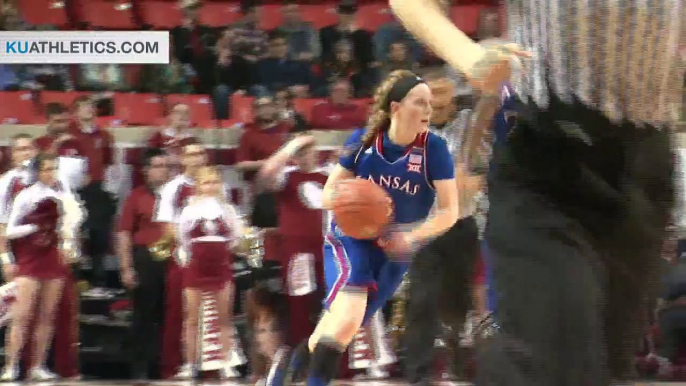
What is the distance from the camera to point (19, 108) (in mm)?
8664

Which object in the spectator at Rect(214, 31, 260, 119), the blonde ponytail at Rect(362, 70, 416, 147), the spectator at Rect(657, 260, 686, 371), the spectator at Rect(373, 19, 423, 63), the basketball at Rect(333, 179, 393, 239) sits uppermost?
the spectator at Rect(373, 19, 423, 63)

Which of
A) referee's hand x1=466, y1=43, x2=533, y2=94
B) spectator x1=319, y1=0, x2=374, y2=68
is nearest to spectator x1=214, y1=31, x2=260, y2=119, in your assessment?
spectator x1=319, y1=0, x2=374, y2=68

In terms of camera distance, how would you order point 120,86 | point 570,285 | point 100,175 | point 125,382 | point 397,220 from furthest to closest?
point 120,86 < point 100,175 < point 125,382 < point 397,220 < point 570,285

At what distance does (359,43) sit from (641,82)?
23.8 feet

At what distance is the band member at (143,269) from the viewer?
695 cm

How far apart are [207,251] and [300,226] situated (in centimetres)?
67

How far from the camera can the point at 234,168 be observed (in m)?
7.59

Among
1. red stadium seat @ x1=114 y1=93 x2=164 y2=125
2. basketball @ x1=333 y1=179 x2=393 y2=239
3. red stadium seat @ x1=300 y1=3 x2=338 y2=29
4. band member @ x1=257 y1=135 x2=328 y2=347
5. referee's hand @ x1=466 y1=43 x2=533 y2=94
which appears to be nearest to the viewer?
referee's hand @ x1=466 y1=43 x2=533 y2=94

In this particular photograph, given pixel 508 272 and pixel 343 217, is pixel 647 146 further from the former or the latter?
pixel 343 217

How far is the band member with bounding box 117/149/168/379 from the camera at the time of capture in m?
6.95

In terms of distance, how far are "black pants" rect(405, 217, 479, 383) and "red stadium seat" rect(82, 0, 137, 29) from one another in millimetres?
4783

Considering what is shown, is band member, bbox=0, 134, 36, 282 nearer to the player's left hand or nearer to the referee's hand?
the player's left hand

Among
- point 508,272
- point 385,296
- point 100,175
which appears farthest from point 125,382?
point 508,272

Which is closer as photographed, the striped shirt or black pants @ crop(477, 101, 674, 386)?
black pants @ crop(477, 101, 674, 386)
